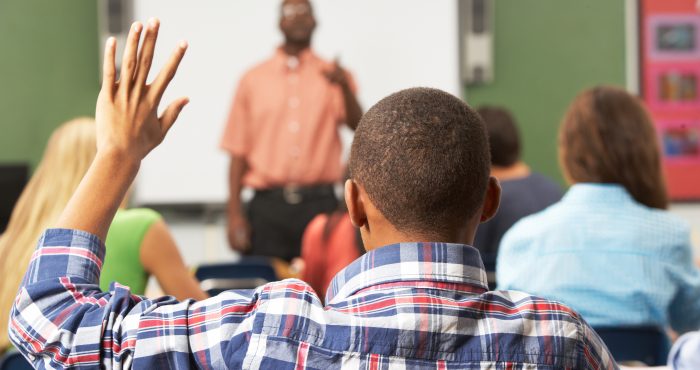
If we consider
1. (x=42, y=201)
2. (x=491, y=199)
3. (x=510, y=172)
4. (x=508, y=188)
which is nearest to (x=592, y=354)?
(x=491, y=199)

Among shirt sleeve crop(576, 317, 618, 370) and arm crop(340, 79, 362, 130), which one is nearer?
shirt sleeve crop(576, 317, 618, 370)

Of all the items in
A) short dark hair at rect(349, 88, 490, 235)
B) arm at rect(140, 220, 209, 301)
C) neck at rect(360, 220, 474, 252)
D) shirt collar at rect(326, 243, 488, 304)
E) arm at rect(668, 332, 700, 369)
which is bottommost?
arm at rect(140, 220, 209, 301)

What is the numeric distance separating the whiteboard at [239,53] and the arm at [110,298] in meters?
4.79

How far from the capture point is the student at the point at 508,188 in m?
3.26

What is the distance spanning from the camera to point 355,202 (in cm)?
102

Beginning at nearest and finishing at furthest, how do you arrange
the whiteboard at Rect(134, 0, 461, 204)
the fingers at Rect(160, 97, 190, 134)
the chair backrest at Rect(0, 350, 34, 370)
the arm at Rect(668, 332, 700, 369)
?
1. the fingers at Rect(160, 97, 190, 134)
2. the arm at Rect(668, 332, 700, 369)
3. the chair backrest at Rect(0, 350, 34, 370)
4. the whiteboard at Rect(134, 0, 461, 204)

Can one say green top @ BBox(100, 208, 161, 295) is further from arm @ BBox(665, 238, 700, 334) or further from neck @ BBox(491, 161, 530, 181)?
neck @ BBox(491, 161, 530, 181)

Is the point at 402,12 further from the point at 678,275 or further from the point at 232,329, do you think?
the point at 232,329

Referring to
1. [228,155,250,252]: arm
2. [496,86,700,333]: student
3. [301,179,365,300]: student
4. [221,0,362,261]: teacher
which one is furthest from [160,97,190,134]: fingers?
[228,155,250,252]: arm

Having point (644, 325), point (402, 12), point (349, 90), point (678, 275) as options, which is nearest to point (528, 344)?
point (644, 325)

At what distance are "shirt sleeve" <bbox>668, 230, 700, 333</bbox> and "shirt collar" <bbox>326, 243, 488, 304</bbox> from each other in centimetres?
133

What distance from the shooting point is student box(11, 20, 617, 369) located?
2.98 ft

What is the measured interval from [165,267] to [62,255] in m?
1.27

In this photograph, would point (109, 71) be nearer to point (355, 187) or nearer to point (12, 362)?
point (355, 187)
